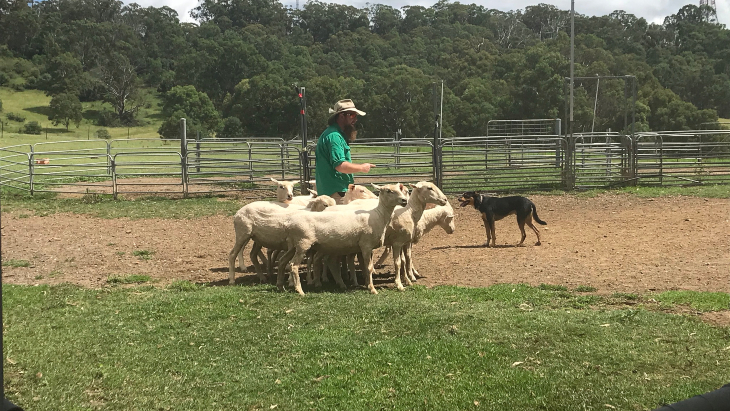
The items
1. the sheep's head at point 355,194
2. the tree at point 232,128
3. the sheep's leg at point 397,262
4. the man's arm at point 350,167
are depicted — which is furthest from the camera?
the tree at point 232,128

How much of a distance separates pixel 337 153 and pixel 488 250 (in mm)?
3823

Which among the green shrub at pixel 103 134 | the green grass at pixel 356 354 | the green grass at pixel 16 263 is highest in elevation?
the green shrub at pixel 103 134

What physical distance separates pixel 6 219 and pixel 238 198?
519cm

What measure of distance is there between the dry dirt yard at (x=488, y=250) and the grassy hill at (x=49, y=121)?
3032 centimetres

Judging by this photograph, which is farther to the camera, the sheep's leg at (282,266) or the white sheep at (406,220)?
the white sheep at (406,220)

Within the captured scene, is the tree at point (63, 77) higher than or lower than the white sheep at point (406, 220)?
higher

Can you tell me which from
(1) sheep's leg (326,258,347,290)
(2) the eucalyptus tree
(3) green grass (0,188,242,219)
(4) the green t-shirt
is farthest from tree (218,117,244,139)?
(1) sheep's leg (326,258,347,290)

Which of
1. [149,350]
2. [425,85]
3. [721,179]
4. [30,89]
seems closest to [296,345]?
[149,350]

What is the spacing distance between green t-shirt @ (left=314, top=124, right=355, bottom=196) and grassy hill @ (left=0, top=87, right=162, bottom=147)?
1477 inches

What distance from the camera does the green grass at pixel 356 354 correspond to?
4.45 m

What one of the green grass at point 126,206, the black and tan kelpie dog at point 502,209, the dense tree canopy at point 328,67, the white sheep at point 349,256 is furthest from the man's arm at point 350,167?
the dense tree canopy at point 328,67

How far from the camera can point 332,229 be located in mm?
7496

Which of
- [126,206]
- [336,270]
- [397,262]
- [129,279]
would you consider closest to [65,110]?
[126,206]

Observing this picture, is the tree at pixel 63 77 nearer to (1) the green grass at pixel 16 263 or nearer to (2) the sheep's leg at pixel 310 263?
(1) the green grass at pixel 16 263
